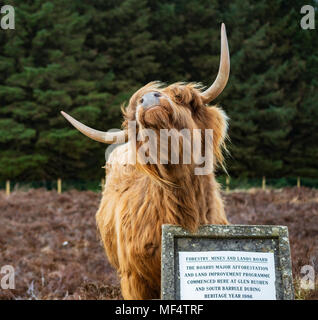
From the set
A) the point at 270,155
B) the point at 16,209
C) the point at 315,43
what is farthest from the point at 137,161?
the point at 315,43

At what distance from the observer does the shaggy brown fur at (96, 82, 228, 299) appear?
2.80m

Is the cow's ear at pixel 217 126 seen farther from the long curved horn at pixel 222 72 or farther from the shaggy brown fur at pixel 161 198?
the long curved horn at pixel 222 72

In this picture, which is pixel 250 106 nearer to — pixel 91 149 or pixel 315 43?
pixel 315 43

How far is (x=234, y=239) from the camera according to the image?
2.61 meters

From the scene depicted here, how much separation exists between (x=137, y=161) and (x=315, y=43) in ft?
71.7

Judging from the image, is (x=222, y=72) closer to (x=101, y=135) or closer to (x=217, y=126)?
(x=217, y=126)

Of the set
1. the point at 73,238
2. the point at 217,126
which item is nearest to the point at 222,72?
the point at 217,126

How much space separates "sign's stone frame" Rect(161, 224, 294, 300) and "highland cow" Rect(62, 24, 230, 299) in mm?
127

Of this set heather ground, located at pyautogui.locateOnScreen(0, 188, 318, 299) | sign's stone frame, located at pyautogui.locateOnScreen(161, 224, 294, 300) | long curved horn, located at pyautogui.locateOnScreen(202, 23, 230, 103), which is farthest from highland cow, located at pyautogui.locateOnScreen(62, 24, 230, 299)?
heather ground, located at pyautogui.locateOnScreen(0, 188, 318, 299)

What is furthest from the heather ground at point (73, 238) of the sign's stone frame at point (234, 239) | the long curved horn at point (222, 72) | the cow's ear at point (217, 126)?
the long curved horn at point (222, 72)

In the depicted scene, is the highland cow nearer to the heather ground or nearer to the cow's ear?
the cow's ear

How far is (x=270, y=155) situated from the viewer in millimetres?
21469

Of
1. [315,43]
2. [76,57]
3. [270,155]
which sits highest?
[315,43]

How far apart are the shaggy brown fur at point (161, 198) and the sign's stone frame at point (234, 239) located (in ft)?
0.38
